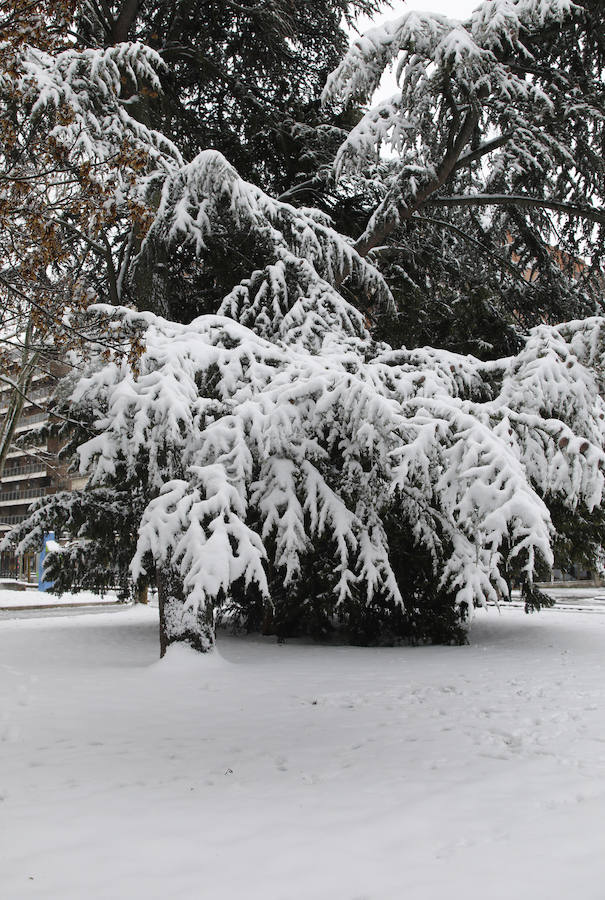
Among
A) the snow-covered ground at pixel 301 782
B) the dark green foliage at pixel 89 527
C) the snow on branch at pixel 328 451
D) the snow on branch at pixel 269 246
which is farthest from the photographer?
the snow on branch at pixel 269 246

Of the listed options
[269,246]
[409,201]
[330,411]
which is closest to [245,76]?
[409,201]

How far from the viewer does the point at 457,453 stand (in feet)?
18.4

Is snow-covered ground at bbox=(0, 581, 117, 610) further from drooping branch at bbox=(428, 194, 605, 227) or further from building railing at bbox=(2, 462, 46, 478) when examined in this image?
building railing at bbox=(2, 462, 46, 478)

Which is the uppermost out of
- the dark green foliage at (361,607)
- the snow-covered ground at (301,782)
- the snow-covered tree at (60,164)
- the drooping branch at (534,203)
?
the drooping branch at (534,203)

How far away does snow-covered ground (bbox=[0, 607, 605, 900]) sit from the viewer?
8.07ft

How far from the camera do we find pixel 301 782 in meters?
3.47

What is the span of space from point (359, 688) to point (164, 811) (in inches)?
111

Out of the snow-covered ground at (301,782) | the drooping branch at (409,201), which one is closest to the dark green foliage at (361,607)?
the snow-covered ground at (301,782)

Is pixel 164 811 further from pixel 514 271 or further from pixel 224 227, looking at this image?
pixel 514 271

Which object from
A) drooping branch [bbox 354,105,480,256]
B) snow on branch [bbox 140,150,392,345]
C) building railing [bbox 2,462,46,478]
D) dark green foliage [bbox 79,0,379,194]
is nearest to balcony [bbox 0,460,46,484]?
building railing [bbox 2,462,46,478]

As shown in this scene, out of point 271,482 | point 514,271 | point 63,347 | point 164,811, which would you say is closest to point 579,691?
point 271,482

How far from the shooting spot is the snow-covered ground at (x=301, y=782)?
8.07 feet

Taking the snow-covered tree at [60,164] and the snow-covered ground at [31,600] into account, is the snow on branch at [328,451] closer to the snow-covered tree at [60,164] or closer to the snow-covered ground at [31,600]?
the snow-covered tree at [60,164]

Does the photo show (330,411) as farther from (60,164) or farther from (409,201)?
(409,201)
